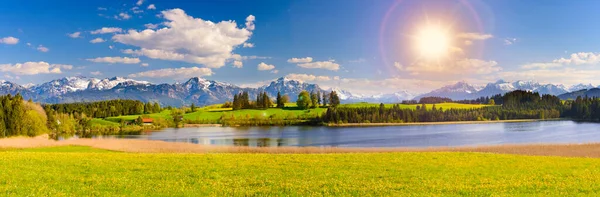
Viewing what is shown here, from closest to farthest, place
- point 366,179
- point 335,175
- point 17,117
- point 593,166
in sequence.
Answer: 1. point 366,179
2. point 335,175
3. point 593,166
4. point 17,117

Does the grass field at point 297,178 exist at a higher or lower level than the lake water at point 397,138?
higher

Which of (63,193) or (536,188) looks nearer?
(63,193)

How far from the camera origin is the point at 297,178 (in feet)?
85.8

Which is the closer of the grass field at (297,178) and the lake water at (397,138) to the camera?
the grass field at (297,178)

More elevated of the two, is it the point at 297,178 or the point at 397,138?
the point at 297,178

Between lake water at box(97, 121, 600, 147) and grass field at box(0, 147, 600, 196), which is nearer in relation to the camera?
grass field at box(0, 147, 600, 196)

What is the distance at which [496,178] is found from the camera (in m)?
26.5

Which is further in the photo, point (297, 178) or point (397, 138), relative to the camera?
point (397, 138)

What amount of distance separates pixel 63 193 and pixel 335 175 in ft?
53.6

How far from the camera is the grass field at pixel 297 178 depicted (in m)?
21.4

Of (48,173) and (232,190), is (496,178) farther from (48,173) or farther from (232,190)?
(48,173)

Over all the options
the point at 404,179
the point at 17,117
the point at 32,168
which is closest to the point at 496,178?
the point at 404,179

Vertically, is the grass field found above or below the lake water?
above

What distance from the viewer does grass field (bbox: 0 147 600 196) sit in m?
21.4
